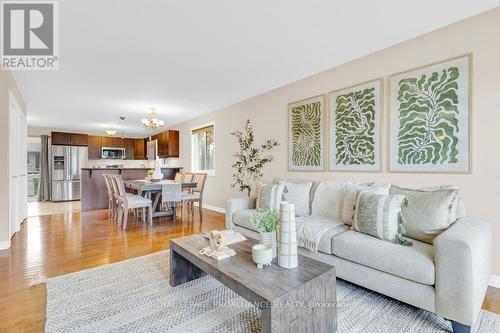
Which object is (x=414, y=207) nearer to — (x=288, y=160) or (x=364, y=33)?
(x=364, y=33)

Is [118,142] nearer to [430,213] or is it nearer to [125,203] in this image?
[125,203]

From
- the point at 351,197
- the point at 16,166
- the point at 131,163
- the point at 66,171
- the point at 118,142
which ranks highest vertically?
the point at 118,142

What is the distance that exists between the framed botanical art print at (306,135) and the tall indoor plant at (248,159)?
16.4 inches

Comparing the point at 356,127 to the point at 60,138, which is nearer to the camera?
the point at 356,127

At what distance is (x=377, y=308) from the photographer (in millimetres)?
1793

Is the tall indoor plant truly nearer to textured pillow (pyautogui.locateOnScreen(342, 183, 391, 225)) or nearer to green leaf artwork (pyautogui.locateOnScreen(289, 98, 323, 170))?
green leaf artwork (pyautogui.locateOnScreen(289, 98, 323, 170))

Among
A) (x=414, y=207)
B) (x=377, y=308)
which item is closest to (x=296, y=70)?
(x=414, y=207)

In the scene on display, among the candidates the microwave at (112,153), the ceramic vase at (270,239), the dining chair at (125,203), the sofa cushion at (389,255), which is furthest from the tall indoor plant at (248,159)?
the microwave at (112,153)

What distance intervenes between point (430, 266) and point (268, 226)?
111 centimetres

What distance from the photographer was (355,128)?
9.87 feet

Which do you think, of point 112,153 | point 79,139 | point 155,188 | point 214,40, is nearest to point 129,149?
point 112,153

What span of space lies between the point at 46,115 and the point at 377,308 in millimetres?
7989

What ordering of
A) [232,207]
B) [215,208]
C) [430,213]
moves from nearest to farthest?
[430,213] → [232,207] → [215,208]

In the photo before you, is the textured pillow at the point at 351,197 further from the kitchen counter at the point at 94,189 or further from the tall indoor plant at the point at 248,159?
the kitchen counter at the point at 94,189
